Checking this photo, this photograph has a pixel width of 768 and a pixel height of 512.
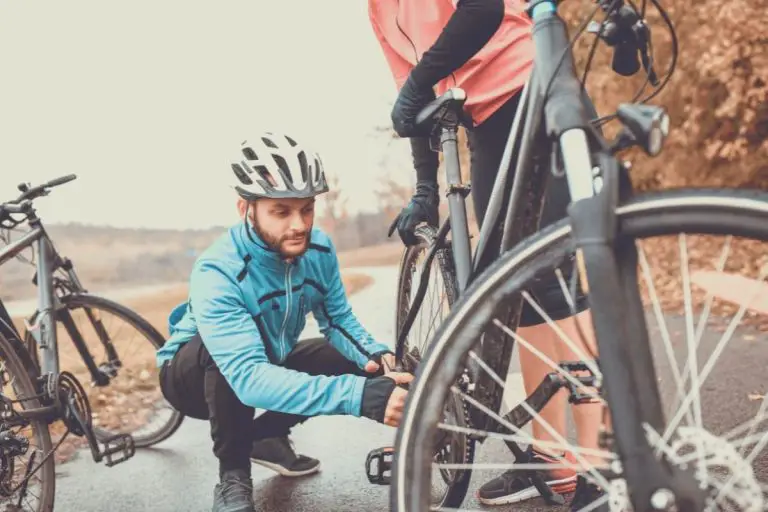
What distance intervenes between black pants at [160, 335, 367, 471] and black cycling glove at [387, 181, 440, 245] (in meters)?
0.50

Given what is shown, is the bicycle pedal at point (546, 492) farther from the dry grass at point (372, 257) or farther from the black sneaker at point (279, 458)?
the dry grass at point (372, 257)

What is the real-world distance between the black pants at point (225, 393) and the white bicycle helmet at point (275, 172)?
0.56 m

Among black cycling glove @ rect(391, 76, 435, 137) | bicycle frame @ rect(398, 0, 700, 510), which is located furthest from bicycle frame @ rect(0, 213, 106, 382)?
bicycle frame @ rect(398, 0, 700, 510)

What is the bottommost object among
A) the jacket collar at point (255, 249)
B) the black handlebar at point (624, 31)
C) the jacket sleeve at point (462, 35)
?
the jacket collar at point (255, 249)

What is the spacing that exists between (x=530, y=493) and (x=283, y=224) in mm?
1173

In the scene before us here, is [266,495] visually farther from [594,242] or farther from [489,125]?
[594,242]

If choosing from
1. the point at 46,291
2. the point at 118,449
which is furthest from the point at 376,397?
the point at 46,291

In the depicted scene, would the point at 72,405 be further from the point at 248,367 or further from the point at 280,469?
the point at 248,367

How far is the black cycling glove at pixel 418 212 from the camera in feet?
8.45

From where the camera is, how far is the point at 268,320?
2434 millimetres

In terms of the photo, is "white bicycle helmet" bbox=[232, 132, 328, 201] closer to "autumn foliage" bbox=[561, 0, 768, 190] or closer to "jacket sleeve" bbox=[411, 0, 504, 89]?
"jacket sleeve" bbox=[411, 0, 504, 89]

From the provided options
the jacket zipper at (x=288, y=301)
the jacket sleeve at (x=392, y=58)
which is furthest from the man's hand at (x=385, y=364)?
the jacket sleeve at (x=392, y=58)

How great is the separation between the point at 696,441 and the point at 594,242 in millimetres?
361

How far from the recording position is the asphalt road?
2.70m
